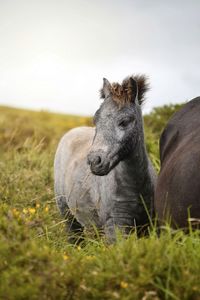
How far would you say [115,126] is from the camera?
21.0ft

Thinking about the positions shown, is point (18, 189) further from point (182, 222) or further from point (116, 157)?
point (182, 222)

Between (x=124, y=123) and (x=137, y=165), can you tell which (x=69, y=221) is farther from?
(x=124, y=123)

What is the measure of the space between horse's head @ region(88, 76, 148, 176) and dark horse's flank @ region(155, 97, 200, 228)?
14.2 inches

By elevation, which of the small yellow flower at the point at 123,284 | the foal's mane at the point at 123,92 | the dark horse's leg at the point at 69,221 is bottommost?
the dark horse's leg at the point at 69,221

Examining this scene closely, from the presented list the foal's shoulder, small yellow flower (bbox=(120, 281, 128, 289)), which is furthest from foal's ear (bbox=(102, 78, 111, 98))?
small yellow flower (bbox=(120, 281, 128, 289))

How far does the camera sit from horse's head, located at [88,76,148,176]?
6.20m

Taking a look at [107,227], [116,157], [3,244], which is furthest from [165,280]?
[107,227]

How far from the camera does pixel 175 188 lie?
531 cm

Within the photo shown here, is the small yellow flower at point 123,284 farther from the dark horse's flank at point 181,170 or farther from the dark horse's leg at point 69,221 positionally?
the dark horse's leg at point 69,221

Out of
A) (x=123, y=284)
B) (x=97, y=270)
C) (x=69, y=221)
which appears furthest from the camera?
(x=69, y=221)

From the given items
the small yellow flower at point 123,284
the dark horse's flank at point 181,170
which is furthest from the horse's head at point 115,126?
the small yellow flower at point 123,284

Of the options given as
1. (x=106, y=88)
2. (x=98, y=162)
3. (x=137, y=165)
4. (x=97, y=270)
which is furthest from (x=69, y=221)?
(x=97, y=270)

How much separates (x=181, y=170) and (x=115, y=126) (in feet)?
4.28

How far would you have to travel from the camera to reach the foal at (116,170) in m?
6.33
